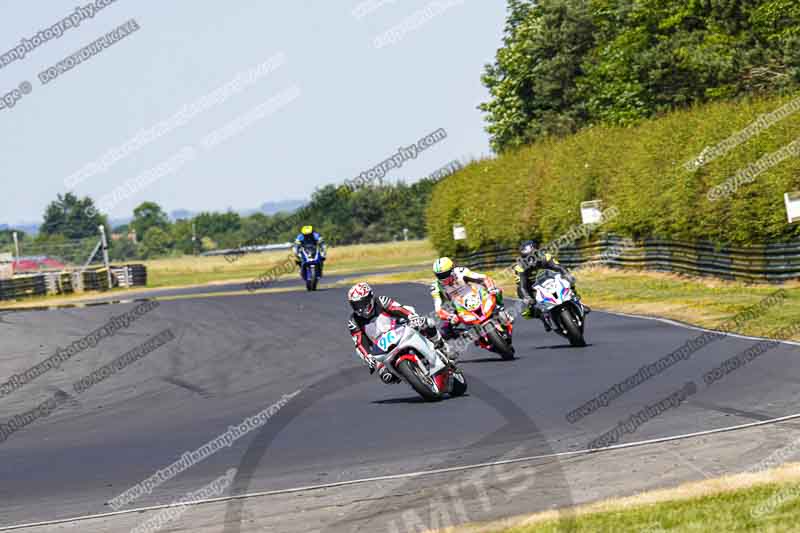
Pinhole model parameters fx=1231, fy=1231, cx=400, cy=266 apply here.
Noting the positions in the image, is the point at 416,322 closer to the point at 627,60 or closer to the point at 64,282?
the point at 64,282

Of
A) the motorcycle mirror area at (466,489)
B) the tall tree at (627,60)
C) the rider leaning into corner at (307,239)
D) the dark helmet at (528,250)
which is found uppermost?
the tall tree at (627,60)

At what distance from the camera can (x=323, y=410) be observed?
1441cm

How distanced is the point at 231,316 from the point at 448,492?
22.0 metres

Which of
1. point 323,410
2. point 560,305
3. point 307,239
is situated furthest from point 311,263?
point 323,410

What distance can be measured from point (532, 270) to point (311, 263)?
64.2 ft

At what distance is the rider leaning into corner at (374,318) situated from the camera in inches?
533

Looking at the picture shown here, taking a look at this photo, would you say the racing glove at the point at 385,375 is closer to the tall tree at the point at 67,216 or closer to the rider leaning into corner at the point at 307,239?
the rider leaning into corner at the point at 307,239

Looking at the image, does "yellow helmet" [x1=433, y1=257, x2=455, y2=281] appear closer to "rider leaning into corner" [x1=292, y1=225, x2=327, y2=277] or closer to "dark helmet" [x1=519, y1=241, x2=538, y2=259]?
"dark helmet" [x1=519, y1=241, x2=538, y2=259]

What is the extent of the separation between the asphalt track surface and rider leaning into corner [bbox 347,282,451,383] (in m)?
0.61

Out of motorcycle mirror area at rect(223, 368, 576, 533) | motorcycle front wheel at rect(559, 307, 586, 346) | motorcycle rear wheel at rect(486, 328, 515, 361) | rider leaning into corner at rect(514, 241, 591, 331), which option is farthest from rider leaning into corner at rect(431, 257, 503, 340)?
motorcycle mirror area at rect(223, 368, 576, 533)

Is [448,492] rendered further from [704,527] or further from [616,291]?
[616,291]

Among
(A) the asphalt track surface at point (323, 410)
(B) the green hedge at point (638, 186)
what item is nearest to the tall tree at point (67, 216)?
(B) the green hedge at point (638, 186)

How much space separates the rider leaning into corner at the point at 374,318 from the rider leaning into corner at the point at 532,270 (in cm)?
429

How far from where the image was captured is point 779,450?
30.6 feet
